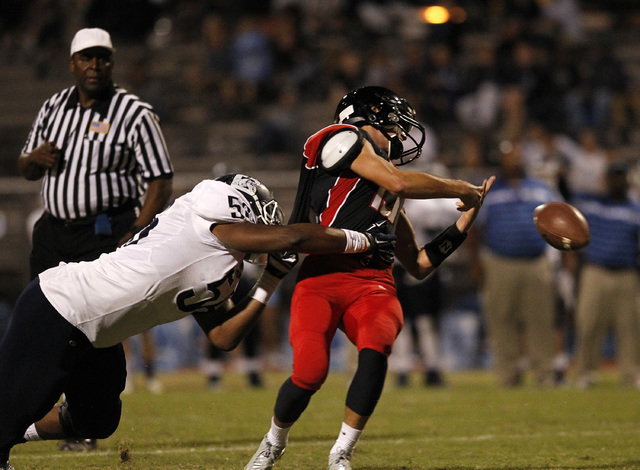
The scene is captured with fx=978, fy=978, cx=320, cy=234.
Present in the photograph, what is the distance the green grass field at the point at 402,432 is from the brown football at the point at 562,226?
1.03m

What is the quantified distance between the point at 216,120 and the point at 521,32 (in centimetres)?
437

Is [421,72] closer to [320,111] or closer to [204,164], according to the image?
[320,111]

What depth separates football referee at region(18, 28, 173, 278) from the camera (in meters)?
5.19

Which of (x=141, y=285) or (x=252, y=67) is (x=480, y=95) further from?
(x=141, y=285)

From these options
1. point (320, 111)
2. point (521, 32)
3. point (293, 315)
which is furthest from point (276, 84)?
point (293, 315)

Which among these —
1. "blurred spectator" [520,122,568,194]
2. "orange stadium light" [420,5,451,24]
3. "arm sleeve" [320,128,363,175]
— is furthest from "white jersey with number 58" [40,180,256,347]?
"orange stadium light" [420,5,451,24]

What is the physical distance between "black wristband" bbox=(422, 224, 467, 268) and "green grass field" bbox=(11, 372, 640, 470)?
0.98 metres

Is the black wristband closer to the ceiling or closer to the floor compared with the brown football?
closer to the floor

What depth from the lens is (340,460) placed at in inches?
158

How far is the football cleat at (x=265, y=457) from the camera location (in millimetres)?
4102

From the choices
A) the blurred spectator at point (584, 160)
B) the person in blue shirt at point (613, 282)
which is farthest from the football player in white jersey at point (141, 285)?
the blurred spectator at point (584, 160)

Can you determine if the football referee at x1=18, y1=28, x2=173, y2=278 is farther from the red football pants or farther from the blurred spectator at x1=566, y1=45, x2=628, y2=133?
the blurred spectator at x1=566, y1=45, x2=628, y2=133

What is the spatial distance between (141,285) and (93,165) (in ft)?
6.01

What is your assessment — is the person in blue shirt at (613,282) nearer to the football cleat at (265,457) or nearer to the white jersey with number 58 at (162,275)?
the football cleat at (265,457)
